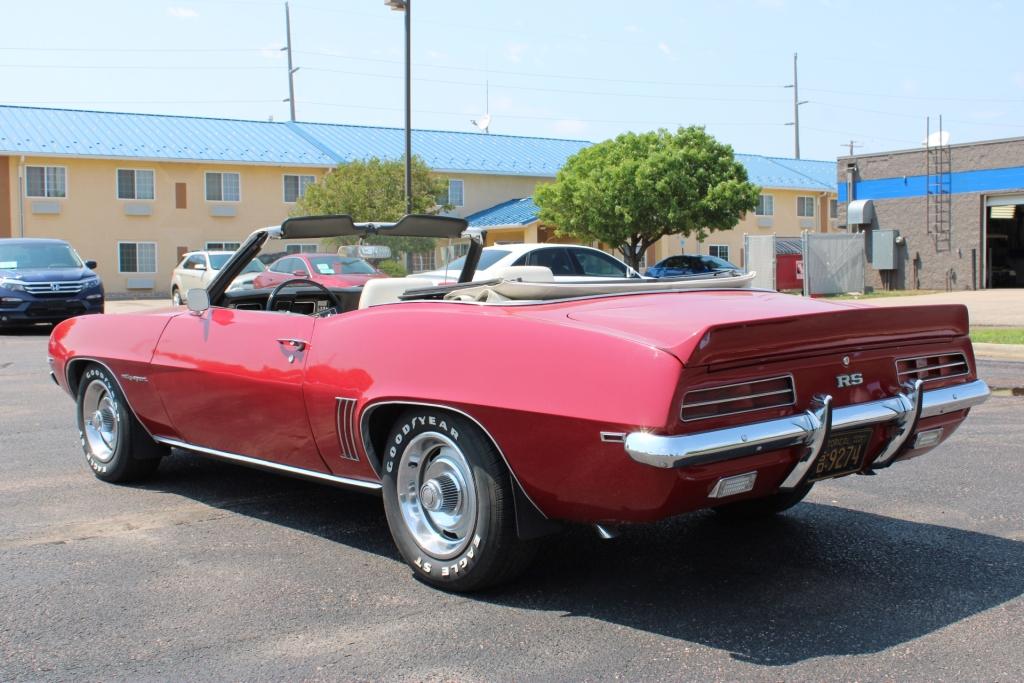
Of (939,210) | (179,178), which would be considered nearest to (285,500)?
(939,210)

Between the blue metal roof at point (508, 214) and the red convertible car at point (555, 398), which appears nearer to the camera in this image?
the red convertible car at point (555, 398)

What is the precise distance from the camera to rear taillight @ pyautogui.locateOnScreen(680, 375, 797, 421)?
3.37m

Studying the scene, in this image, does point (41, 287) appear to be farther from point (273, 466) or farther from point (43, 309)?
point (273, 466)

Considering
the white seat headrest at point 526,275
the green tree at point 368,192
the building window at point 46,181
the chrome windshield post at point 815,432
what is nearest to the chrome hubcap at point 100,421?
the white seat headrest at point 526,275

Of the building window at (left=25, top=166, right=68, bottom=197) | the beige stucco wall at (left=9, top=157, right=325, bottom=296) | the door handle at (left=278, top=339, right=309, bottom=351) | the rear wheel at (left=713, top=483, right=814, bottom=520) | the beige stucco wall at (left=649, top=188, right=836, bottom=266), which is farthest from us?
the beige stucco wall at (left=649, top=188, right=836, bottom=266)

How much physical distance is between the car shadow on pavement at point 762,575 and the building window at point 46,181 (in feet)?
119

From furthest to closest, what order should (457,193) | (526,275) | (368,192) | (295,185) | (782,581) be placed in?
(457,193)
(295,185)
(368,192)
(526,275)
(782,581)

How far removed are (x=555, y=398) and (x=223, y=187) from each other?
39.8 m

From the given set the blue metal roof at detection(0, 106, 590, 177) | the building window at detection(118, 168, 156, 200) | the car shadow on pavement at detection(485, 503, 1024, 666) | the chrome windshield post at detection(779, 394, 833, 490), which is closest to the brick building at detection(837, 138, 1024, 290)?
the blue metal roof at detection(0, 106, 590, 177)

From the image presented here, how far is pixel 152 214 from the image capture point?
40000mm

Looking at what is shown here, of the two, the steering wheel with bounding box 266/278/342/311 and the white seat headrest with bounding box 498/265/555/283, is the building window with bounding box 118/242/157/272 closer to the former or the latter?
the steering wheel with bounding box 266/278/342/311

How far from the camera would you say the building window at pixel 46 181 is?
3781cm

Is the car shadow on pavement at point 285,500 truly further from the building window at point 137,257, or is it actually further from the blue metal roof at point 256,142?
the building window at point 137,257

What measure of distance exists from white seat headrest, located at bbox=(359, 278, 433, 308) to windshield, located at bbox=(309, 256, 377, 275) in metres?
0.30
